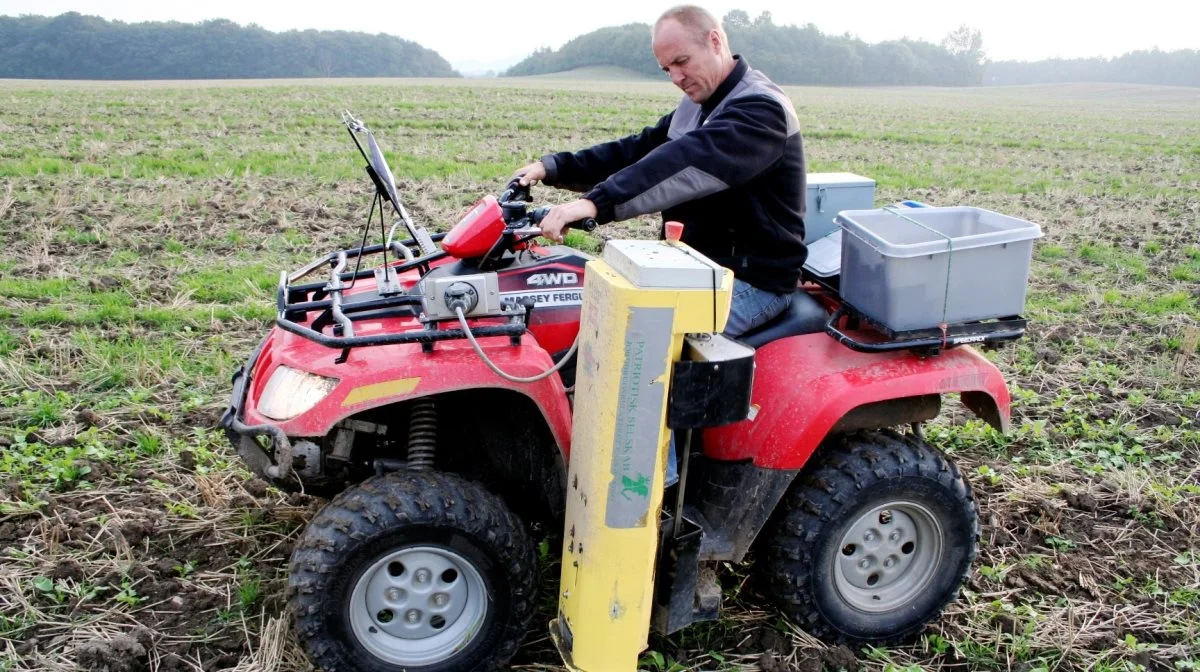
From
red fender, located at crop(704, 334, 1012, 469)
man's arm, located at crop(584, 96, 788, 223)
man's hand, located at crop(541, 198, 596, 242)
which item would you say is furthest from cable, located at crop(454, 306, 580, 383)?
red fender, located at crop(704, 334, 1012, 469)

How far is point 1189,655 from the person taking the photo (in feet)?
10.3

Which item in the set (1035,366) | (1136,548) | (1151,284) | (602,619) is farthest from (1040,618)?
(1151,284)

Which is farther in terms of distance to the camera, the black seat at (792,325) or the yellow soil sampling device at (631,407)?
the black seat at (792,325)

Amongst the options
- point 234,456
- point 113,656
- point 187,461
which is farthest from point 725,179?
point 187,461

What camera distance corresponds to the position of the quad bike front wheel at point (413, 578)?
8.34 feet

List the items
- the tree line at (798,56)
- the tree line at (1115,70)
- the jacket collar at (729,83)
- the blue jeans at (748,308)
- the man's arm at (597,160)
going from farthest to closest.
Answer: the tree line at (1115,70), the tree line at (798,56), the man's arm at (597,160), the jacket collar at (729,83), the blue jeans at (748,308)

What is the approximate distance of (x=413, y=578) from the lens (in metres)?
2.68

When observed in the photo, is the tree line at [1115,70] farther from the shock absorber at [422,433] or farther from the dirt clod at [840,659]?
the shock absorber at [422,433]

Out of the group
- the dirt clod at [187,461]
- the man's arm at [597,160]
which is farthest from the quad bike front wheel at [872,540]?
the dirt clod at [187,461]

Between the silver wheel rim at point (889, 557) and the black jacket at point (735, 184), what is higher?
the black jacket at point (735, 184)

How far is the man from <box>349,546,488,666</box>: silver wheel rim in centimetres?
100

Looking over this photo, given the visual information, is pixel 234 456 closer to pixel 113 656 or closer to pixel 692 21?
pixel 113 656

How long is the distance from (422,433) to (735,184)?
121 cm

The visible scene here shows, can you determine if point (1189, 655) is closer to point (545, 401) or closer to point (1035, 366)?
point (545, 401)
